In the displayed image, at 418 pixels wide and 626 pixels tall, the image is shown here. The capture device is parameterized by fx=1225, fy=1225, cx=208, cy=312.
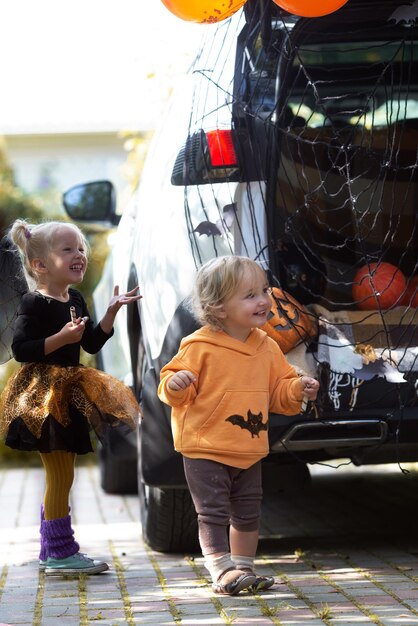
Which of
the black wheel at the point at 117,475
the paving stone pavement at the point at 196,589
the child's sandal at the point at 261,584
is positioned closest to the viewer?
the paving stone pavement at the point at 196,589

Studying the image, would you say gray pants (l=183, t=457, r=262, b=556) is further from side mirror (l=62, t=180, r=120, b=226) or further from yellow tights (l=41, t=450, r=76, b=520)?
side mirror (l=62, t=180, r=120, b=226)

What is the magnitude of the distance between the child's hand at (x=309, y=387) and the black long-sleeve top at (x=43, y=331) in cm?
85

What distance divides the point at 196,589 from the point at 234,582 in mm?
227

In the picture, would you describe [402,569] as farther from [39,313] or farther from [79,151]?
[79,151]

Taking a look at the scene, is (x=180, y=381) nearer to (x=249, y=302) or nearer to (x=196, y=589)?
(x=249, y=302)

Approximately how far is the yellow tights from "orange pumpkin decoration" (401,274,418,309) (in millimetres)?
1397

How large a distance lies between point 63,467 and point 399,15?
2.09 meters

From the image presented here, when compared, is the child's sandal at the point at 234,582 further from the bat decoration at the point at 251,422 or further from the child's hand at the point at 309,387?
the child's hand at the point at 309,387

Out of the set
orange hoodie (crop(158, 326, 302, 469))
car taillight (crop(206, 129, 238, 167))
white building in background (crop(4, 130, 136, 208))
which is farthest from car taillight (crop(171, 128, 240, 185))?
white building in background (crop(4, 130, 136, 208))

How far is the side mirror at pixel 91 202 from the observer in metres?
6.30

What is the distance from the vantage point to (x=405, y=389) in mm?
4273

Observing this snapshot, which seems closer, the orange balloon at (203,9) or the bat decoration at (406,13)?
the orange balloon at (203,9)

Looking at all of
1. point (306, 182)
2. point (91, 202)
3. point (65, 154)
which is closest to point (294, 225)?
point (306, 182)

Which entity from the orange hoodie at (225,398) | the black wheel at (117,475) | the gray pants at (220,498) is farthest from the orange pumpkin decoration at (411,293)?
the black wheel at (117,475)
